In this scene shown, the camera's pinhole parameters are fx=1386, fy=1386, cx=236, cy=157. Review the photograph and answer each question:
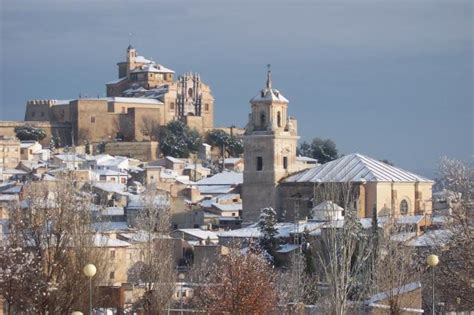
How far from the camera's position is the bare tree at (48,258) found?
30.1 m

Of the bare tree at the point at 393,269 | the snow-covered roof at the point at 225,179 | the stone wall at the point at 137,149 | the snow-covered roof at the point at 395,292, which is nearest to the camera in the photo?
the bare tree at the point at 393,269

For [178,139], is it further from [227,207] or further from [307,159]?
[227,207]

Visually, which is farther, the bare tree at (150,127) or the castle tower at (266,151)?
the bare tree at (150,127)

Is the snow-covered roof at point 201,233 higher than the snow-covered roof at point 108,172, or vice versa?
the snow-covered roof at point 108,172

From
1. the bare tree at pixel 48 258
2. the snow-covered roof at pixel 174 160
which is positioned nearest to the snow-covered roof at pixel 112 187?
the snow-covered roof at pixel 174 160

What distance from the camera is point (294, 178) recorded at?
57.6 metres

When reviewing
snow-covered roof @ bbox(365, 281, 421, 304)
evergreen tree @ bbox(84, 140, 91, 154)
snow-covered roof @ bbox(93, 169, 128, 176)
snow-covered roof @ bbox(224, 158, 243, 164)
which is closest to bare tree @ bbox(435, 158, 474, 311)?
snow-covered roof @ bbox(365, 281, 421, 304)

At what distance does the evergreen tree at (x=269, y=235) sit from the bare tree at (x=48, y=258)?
16.8 m

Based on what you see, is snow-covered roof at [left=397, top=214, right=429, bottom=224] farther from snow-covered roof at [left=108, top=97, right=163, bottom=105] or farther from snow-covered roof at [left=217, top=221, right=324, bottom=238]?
snow-covered roof at [left=108, top=97, right=163, bottom=105]

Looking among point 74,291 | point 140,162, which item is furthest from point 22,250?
point 140,162

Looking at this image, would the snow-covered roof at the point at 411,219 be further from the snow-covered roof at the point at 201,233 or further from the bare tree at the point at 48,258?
the bare tree at the point at 48,258

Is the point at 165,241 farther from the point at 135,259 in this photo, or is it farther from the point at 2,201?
the point at 2,201

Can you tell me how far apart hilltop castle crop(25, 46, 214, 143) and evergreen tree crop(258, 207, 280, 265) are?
151 feet

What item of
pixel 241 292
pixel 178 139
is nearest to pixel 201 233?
pixel 241 292
